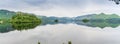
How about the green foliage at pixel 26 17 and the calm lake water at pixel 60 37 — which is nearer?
the calm lake water at pixel 60 37

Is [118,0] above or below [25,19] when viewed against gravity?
above

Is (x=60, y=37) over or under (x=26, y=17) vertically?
over

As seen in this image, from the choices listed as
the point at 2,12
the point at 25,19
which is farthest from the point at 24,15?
the point at 2,12

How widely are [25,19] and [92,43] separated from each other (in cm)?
6300

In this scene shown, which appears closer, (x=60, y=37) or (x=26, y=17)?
(x=60, y=37)

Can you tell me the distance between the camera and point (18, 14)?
80.6 m

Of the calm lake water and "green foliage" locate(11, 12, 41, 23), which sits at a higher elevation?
the calm lake water

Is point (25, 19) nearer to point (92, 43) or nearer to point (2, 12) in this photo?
point (2, 12)

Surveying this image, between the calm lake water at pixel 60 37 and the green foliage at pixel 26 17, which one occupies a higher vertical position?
the calm lake water at pixel 60 37

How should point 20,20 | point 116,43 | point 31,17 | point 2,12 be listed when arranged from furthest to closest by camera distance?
point 2,12, point 31,17, point 20,20, point 116,43

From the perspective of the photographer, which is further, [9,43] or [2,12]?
[2,12]

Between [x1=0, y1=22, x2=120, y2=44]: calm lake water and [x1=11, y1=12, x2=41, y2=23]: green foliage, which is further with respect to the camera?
[x1=11, y1=12, x2=41, y2=23]: green foliage

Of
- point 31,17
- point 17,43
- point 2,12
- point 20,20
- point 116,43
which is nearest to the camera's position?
point 116,43

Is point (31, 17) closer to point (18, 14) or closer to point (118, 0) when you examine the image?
point (18, 14)
